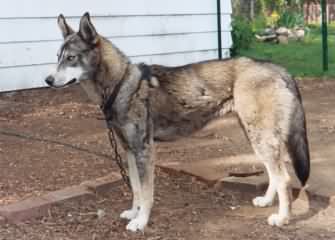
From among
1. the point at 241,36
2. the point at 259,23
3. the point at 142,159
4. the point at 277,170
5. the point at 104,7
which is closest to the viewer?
the point at 142,159

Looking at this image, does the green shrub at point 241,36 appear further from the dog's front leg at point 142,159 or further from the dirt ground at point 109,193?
the dog's front leg at point 142,159

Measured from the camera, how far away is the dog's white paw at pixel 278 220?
442 centimetres

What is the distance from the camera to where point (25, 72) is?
9.66 m

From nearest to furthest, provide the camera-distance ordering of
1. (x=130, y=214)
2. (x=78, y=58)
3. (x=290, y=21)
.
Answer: (x=78, y=58), (x=130, y=214), (x=290, y=21)

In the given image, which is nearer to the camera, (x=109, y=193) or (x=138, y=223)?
(x=138, y=223)

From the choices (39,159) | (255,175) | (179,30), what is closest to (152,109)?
(255,175)

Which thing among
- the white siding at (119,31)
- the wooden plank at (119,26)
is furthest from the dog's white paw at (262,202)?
the wooden plank at (119,26)

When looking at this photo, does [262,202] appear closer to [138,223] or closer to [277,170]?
[277,170]

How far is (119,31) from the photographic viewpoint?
11.1 m

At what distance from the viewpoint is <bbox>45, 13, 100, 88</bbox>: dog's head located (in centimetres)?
424

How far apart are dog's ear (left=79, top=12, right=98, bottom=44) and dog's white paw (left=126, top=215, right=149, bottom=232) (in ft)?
4.31

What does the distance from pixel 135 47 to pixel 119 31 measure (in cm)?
47

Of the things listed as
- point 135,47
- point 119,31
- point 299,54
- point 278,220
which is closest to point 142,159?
point 278,220

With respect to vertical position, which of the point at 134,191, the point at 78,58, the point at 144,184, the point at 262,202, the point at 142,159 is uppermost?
the point at 78,58
